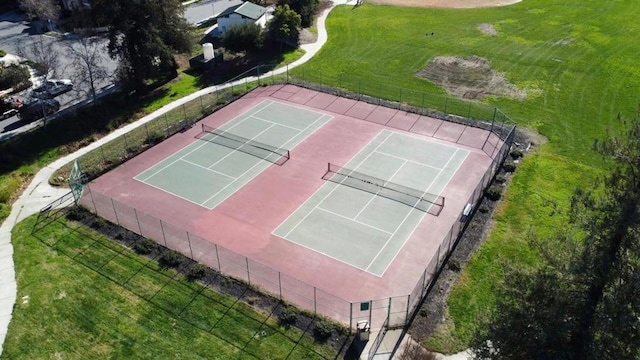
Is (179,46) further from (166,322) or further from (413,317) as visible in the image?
(413,317)

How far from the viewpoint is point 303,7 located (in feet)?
201

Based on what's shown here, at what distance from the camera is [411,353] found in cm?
2350

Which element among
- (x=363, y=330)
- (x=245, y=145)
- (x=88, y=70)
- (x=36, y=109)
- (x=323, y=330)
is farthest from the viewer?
(x=88, y=70)

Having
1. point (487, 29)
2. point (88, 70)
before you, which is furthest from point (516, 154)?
point (88, 70)

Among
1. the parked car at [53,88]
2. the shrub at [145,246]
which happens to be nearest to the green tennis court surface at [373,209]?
the shrub at [145,246]

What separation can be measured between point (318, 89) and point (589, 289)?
33985 millimetres

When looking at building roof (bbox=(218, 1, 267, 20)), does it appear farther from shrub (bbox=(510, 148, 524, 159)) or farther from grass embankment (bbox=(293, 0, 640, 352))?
shrub (bbox=(510, 148, 524, 159))

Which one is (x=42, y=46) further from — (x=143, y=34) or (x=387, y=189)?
(x=387, y=189)

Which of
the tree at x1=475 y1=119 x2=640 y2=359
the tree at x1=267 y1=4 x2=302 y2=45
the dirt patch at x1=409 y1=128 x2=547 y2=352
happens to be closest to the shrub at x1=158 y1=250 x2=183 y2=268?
the dirt patch at x1=409 y1=128 x2=547 y2=352

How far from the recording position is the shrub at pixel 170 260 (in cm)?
2844

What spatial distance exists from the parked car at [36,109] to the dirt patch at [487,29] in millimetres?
47012

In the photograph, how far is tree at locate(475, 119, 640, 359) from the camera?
54.1 feet

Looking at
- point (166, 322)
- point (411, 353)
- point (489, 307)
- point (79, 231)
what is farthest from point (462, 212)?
point (79, 231)

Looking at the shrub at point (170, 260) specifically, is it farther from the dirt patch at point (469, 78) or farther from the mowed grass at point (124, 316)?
the dirt patch at point (469, 78)
